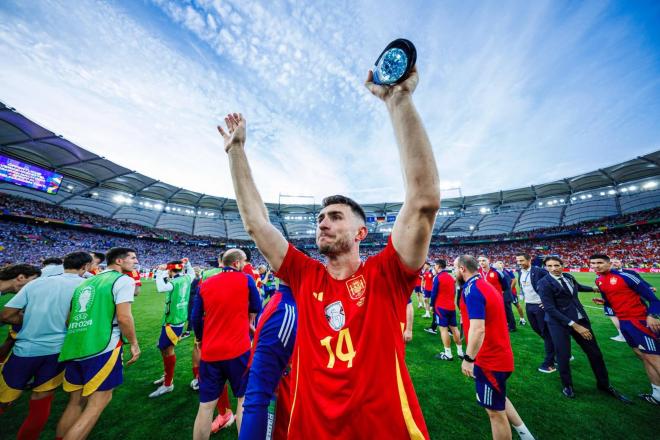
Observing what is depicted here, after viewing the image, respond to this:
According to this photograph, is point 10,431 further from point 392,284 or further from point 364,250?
point 364,250

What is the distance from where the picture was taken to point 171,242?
131ft

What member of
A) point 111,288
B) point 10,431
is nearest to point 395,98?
point 111,288

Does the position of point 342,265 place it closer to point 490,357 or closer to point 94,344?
point 490,357

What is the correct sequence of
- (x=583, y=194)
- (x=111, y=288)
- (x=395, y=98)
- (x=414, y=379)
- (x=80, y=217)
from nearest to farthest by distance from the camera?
1. (x=395, y=98)
2. (x=111, y=288)
3. (x=414, y=379)
4. (x=80, y=217)
5. (x=583, y=194)

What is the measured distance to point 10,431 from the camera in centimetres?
325

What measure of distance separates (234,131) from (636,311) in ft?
22.2

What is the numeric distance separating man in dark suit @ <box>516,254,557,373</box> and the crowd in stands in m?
29.2

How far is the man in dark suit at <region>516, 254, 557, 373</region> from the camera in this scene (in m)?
4.96

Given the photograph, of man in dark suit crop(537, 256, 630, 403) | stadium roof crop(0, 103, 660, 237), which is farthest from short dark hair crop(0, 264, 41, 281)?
stadium roof crop(0, 103, 660, 237)

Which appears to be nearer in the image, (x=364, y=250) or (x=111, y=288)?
(x=111, y=288)

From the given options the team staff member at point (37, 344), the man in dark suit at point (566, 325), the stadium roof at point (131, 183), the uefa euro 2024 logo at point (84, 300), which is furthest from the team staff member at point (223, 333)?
the stadium roof at point (131, 183)

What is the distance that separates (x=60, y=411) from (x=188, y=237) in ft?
142

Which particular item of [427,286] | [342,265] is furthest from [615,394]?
[427,286]

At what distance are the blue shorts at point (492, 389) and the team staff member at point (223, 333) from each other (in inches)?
114
